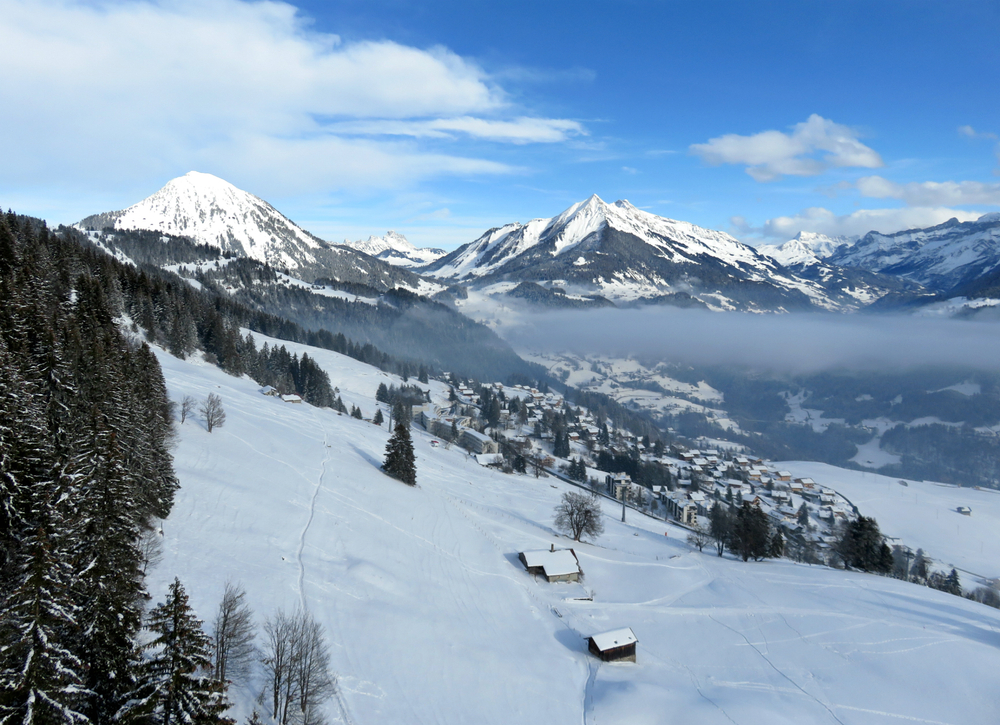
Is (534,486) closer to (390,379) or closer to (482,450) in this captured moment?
(482,450)

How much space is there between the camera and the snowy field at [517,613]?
1030 inches

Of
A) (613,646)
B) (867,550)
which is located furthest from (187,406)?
(867,550)

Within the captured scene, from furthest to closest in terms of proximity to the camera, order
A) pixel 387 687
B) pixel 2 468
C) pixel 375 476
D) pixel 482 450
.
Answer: pixel 482 450, pixel 375 476, pixel 387 687, pixel 2 468

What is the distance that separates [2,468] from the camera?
17734 millimetres

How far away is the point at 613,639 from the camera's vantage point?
1298 inches

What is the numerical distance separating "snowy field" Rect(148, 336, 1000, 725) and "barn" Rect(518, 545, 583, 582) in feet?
3.52

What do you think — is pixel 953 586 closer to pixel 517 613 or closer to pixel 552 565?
pixel 552 565

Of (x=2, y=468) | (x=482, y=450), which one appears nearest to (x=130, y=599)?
(x=2, y=468)

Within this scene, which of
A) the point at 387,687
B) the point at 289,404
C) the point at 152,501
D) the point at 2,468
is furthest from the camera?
the point at 289,404

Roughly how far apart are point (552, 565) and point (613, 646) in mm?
12776

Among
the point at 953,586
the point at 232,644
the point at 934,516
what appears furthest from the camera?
the point at 934,516

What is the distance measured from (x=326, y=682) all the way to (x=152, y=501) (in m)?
14.4

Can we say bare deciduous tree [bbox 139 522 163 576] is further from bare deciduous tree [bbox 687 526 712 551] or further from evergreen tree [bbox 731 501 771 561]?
evergreen tree [bbox 731 501 771 561]

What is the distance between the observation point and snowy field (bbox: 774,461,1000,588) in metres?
93.1
